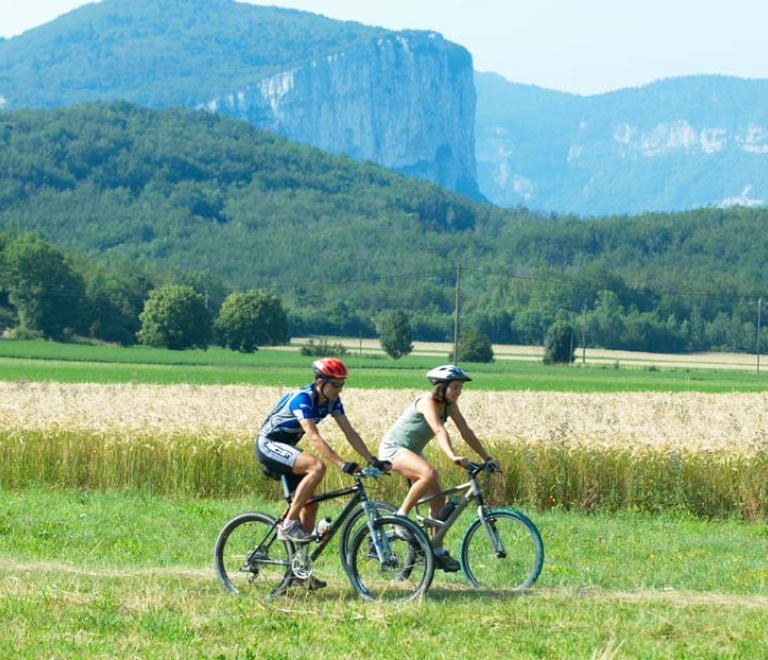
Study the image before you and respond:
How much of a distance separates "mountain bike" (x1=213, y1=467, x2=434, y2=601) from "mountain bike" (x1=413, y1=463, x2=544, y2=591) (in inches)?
25.9

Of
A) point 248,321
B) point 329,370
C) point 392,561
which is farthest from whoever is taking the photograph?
point 248,321

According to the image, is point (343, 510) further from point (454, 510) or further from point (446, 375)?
point (446, 375)

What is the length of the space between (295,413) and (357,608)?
1800 mm

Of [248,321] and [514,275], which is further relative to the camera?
[514,275]

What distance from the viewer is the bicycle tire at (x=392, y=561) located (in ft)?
35.9

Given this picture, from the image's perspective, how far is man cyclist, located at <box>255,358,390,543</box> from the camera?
36.0 ft

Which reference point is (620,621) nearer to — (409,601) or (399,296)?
(409,601)

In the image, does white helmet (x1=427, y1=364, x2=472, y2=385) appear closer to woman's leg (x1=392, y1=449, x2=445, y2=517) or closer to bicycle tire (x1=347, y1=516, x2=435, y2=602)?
woman's leg (x1=392, y1=449, x2=445, y2=517)

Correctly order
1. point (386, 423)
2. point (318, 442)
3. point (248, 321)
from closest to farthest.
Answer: point (318, 442), point (386, 423), point (248, 321)

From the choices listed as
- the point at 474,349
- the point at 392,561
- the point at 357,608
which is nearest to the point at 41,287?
the point at 474,349

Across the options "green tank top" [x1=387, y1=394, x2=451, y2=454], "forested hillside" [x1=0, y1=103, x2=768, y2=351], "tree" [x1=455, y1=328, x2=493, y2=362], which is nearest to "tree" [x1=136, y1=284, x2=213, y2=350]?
"forested hillside" [x1=0, y1=103, x2=768, y2=351]

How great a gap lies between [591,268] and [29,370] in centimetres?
10516

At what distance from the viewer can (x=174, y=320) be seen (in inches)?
4117

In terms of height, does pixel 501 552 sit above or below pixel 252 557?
above
